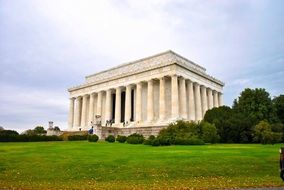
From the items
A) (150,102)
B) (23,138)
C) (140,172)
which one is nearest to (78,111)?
(150,102)

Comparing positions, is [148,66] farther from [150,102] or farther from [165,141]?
[165,141]

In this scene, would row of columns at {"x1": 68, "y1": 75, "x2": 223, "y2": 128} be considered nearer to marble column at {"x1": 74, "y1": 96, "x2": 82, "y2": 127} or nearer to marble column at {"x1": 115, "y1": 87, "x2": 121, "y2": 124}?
marble column at {"x1": 115, "y1": 87, "x2": 121, "y2": 124}

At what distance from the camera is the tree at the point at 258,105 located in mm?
52438

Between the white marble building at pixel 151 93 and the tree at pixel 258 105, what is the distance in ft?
42.9

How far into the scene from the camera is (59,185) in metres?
15.0

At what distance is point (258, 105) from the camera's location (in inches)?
2092

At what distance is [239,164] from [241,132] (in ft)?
85.0

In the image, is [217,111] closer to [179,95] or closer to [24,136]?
[179,95]

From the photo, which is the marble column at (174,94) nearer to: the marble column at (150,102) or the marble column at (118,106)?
the marble column at (150,102)

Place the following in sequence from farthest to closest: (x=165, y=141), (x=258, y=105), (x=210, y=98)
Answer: (x=210, y=98) < (x=258, y=105) < (x=165, y=141)

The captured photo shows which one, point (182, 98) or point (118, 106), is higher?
point (182, 98)

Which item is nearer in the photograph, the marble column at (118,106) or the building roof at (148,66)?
the building roof at (148,66)

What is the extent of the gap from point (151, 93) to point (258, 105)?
75.0 ft

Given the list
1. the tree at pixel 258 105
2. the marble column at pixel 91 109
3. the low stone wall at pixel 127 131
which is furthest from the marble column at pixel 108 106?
the tree at pixel 258 105
